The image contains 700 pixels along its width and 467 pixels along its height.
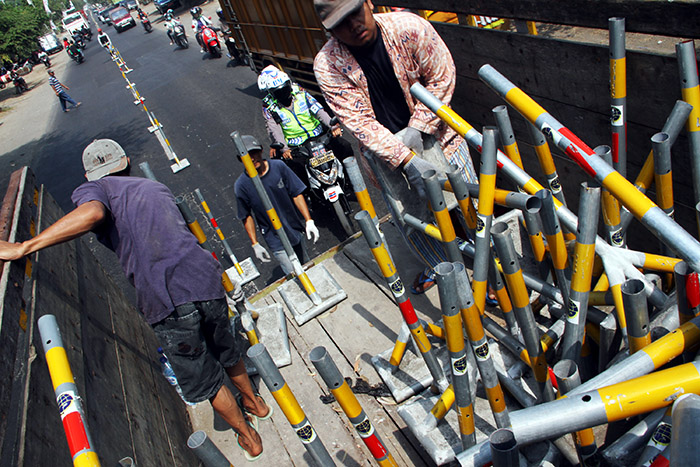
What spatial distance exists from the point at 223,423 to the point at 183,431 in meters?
0.28

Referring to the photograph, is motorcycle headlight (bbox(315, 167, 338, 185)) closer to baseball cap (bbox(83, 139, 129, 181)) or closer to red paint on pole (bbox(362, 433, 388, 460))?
baseball cap (bbox(83, 139, 129, 181))

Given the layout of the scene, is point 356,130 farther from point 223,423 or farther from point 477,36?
point 223,423

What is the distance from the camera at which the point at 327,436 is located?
118 inches

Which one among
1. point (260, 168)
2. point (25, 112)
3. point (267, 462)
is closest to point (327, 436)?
point (267, 462)

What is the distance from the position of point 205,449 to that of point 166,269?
1238 mm

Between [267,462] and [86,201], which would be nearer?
[86,201]

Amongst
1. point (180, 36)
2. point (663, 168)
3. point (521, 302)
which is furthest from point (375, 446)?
point (180, 36)

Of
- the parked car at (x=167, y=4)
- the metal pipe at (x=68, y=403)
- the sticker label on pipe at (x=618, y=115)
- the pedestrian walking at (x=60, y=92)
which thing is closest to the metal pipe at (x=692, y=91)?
the sticker label on pipe at (x=618, y=115)

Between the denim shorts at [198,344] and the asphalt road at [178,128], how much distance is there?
9.60ft

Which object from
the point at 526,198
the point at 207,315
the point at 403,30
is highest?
the point at 403,30

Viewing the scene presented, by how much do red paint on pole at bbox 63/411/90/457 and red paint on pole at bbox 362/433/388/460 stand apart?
47.4 inches

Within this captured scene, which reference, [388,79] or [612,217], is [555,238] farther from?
[388,79]

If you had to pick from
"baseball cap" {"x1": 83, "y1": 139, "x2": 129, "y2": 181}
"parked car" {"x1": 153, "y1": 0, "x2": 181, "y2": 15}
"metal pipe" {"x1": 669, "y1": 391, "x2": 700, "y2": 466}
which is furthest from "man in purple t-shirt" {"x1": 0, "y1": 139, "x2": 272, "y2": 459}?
"parked car" {"x1": 153, "y1": 0, "x2": 181, "y2": 15}

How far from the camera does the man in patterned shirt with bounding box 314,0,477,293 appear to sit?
2.98 meters
